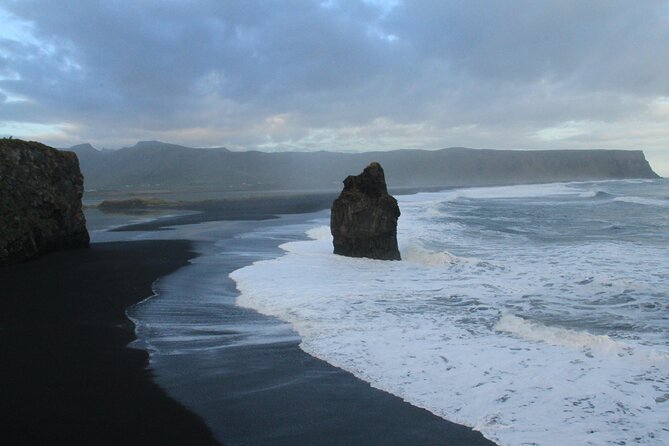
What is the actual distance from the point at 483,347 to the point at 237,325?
4.92 metres

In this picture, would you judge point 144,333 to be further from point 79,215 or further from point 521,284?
point 79,215

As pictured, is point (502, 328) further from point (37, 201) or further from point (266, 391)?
point (37, 201)

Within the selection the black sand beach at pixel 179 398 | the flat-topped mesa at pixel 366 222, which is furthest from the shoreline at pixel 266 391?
the flat-topped mesa at pixel 366 222

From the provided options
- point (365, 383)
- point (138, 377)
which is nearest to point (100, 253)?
point (138, 377)

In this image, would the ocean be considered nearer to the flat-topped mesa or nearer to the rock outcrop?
the flat-topped mesa

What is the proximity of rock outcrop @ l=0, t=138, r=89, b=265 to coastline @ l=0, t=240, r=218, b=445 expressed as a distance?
17.1 ft

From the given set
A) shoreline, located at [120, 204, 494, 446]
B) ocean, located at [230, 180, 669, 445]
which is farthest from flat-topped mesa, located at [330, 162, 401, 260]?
shoreline, located at [120, 204, 494, 446]

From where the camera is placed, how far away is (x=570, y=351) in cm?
871

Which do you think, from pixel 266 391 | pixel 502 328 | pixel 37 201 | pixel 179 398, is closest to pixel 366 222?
pixel 502 328

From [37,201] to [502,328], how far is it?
824 inches

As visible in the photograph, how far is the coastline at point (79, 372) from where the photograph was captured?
6020mm

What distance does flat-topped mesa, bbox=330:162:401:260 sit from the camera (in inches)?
808

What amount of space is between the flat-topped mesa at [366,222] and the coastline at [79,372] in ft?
25.9

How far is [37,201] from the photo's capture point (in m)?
23.0
